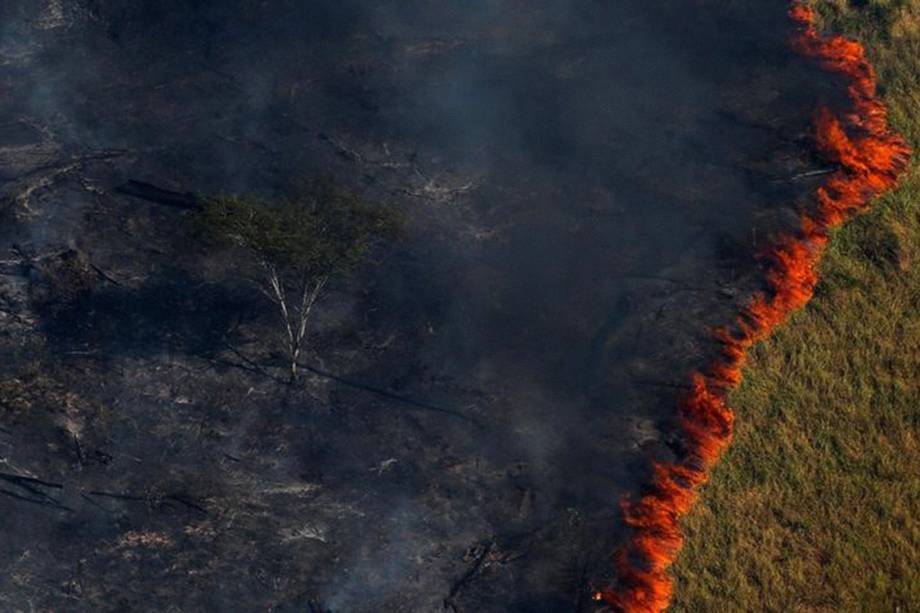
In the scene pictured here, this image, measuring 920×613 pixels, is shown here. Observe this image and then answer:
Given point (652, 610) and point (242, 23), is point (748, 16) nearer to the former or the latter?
point (242, 23)

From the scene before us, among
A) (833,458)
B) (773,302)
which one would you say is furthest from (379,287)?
(833,458)

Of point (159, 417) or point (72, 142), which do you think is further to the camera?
point (72, 142)

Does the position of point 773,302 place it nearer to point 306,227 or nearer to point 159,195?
point 306,227

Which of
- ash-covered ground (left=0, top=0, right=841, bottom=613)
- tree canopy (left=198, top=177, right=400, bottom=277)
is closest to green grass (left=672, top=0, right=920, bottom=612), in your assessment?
ash-covered ground (left=0, top=0, right=841, bottom=613)

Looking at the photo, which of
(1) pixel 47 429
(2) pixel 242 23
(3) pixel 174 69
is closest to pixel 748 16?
(2) pixel 242 23

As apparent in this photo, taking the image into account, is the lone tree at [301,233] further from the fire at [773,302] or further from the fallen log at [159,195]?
the fire at [773,302]

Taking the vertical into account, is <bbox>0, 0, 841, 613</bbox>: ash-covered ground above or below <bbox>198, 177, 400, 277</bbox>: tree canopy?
below

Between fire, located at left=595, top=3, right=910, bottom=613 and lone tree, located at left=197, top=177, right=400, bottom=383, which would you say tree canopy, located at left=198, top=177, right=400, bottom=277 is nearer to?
lone tree, located at left=197, top=177, right=400, bottom=383
